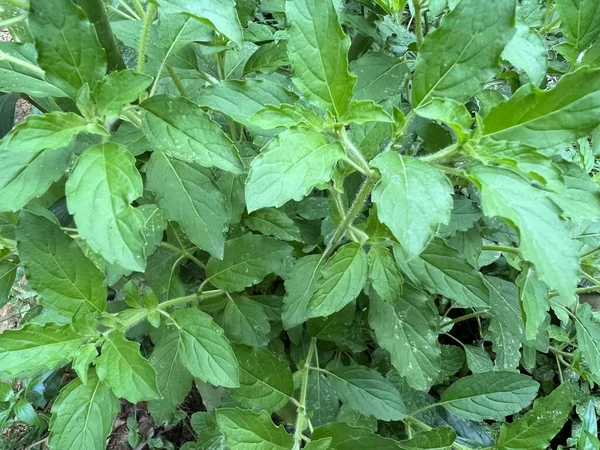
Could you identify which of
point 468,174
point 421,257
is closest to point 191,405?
point 421,257

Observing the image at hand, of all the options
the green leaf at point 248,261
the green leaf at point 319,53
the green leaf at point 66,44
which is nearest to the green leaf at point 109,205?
the green leaf at point 66,44

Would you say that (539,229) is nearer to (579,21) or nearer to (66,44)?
(579,21)

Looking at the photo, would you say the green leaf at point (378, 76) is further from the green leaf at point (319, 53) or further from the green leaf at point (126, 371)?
the green leaf at point (126, 371)

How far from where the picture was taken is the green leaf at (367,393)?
4.43 ft

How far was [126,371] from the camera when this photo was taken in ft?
3.32

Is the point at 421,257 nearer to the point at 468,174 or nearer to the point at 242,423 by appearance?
the point at 468,174

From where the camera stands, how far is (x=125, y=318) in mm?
1167

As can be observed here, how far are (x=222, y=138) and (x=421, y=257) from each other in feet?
1.80

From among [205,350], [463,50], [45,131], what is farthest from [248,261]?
[463,50]

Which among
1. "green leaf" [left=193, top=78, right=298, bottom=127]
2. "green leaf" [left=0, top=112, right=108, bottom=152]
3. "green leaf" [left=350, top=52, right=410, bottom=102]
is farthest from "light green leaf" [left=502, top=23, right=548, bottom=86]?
"green leaf" [left=0, top=112, right=108, bottom=152]

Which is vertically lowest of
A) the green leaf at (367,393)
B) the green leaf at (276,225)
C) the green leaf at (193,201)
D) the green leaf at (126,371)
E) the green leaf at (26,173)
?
the green leaf at (367,393)

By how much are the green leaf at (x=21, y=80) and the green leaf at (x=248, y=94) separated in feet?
0.93

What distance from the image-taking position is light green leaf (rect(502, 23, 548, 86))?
105 cm

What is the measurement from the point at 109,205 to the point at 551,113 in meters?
0.74
